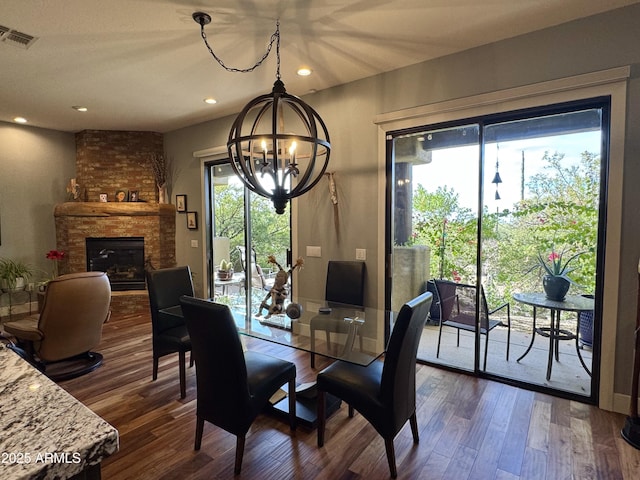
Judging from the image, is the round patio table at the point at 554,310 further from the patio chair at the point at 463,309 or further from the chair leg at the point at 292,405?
the chair leg at the point at 292,405

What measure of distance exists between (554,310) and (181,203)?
526 cm

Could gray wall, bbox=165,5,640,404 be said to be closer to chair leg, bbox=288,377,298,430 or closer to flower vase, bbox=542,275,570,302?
flower vase, bbox=542,275,570,302

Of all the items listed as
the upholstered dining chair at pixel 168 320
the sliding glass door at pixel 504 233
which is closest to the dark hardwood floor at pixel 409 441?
the upholstered dining chair at pixel 168 320

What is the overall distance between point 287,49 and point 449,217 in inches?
85.3

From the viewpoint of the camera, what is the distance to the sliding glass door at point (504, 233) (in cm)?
283

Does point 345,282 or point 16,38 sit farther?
point 345,282

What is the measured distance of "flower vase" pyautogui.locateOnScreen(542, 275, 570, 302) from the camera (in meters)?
2.94

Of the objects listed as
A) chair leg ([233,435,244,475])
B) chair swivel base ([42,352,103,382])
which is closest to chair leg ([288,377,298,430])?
chair leg ([233,435,244,475])

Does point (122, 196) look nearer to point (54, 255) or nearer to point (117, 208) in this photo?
point (117, 208)

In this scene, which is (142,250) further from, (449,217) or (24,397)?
(24,397)

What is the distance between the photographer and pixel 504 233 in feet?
10.4

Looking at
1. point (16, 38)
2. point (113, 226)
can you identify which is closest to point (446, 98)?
point (16, 38)

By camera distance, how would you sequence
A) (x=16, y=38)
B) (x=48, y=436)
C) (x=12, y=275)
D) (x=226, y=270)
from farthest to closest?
(x=226, y=270) < (x=12, y=275) < (x=16, y=38) < (x=48, y=436)

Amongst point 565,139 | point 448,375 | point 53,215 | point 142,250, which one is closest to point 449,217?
point 565,139
